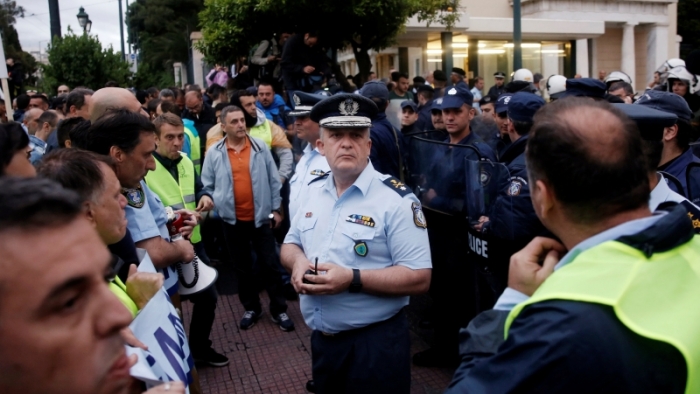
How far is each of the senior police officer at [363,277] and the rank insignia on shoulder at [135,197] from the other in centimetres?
92

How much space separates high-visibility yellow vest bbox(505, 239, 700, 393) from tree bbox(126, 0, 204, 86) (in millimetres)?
31262

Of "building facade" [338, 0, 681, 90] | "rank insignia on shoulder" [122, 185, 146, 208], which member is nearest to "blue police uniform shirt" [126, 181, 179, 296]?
"rank insignia on shoulder" [122, 185, 146, 208]

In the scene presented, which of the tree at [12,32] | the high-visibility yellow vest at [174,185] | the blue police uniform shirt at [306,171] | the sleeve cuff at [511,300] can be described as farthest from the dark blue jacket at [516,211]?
the tree at [12,32]

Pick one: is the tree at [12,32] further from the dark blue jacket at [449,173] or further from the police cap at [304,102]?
the dark blue jacket at [449,173]

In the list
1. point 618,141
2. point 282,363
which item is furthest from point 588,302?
point 282,363

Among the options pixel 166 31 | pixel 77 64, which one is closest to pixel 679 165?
pixel 77 64

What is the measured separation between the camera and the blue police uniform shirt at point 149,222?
311 centimetres

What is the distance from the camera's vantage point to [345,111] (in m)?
3.15

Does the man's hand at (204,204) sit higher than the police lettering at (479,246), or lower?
higher

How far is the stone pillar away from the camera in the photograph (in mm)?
24578

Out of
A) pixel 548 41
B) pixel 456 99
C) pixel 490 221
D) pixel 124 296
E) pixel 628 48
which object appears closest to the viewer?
pixel 124 296

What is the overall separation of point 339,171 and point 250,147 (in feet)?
9.14

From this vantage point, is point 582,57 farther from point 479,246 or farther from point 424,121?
point 479,246

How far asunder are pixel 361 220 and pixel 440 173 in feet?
6.02
